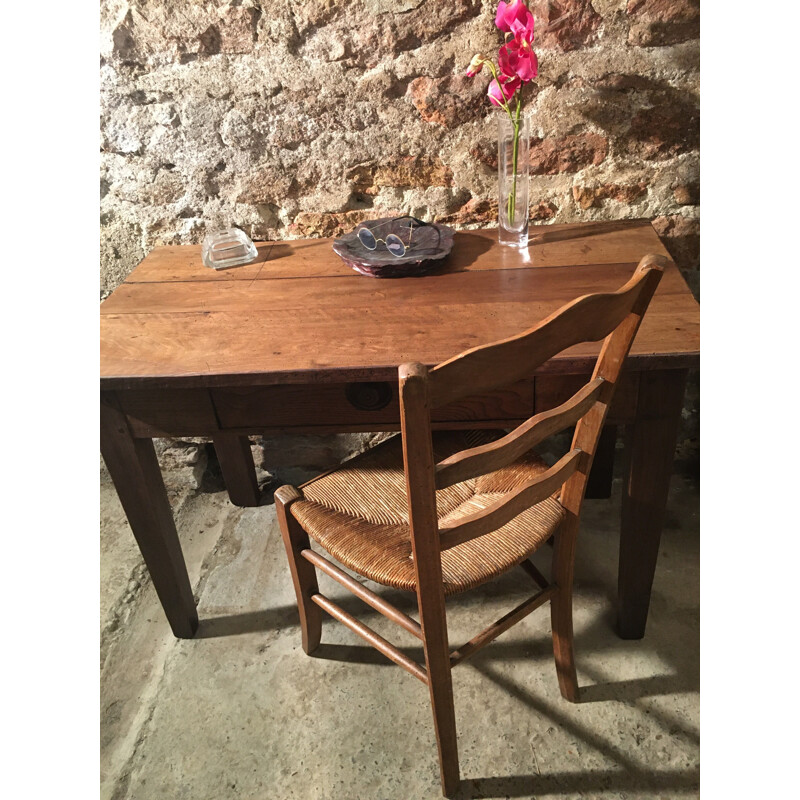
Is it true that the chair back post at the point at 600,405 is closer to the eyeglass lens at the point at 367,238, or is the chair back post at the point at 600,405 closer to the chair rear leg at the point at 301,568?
the chair rear leg at the point at 301,568

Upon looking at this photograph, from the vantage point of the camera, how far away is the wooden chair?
895 mm

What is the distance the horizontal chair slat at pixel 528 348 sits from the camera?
2.76 feet

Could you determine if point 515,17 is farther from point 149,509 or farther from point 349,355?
point 149,509

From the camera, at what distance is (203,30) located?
A: 1675mm

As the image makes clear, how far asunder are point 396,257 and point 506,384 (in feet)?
2.54

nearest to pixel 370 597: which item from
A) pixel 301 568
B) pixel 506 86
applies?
pixel 301 568

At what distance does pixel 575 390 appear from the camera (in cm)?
132

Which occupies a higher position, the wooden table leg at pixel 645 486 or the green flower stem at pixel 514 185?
the green flower stem at pixel 514 185

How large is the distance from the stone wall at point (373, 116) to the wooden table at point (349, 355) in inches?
9.9

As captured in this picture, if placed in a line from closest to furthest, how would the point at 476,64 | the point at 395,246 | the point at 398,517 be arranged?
the point at 398,517, the point at 476,64, the point at 395,246

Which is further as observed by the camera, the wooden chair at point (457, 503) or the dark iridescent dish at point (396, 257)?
the dark iridescent dish at point (396, 257)

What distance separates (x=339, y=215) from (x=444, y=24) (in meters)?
0.57

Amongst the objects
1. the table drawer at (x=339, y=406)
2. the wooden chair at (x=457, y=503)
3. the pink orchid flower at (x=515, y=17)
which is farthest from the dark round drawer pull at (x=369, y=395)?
the pink orchid flower at (x=515, y=17)
